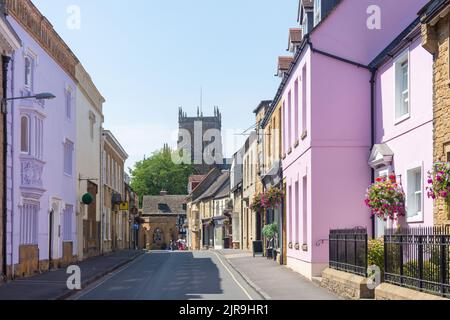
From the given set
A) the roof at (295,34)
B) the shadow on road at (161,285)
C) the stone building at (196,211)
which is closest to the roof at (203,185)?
the stone building at (196,211)

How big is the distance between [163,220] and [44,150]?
3297 inches

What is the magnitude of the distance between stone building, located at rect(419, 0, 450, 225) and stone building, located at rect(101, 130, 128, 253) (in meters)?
30.7

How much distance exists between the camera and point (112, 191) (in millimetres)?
51125

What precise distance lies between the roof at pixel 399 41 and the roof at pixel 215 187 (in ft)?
198

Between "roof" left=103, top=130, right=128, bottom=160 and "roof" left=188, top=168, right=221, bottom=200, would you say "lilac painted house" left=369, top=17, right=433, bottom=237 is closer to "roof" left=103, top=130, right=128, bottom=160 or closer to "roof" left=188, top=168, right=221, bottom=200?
"roof" left=103, top=130, right=128, bottom=160

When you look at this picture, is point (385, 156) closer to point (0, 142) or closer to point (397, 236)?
point (397, 236)

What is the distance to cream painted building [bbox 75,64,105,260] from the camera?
37.0 metres

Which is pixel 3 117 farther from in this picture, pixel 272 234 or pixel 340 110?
pixel 272 234

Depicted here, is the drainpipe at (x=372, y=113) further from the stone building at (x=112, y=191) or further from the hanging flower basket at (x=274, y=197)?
the stone building at (x=112, y=191)

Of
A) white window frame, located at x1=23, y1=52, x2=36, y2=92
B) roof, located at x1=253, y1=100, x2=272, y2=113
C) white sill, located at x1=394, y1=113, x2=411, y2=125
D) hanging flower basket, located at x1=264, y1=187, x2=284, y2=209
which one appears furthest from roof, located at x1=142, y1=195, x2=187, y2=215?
white sill, located at x1=394, y1=113, x2=411, y2=125

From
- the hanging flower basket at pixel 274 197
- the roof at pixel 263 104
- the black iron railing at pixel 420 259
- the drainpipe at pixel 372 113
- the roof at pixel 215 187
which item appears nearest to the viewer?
the black iron railing at pixel 420 259

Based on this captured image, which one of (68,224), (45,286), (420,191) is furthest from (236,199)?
(420,191)

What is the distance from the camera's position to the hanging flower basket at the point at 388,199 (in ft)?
64.0

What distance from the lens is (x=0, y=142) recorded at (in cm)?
2252
